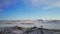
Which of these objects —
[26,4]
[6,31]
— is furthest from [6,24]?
[26,4]

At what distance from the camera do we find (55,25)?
1348mm

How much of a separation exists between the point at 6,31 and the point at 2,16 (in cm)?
21

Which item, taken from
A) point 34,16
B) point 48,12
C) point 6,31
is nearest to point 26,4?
point 34,16

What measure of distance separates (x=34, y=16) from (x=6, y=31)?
430mm

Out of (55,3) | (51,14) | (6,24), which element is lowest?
(6,24)

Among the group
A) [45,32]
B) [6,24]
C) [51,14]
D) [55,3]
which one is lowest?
[45,32]

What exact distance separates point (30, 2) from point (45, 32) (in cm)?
45

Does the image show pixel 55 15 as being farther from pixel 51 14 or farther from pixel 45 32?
pixel 45 32

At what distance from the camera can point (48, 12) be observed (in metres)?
1.39

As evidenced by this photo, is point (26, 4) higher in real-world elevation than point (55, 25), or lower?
higher

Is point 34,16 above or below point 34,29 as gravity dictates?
above

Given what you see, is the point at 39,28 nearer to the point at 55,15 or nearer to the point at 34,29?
the point at 34,29

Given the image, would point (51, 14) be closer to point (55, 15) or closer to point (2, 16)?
point (55, 15)

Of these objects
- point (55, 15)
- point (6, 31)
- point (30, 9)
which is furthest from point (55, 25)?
point (6, 31)
